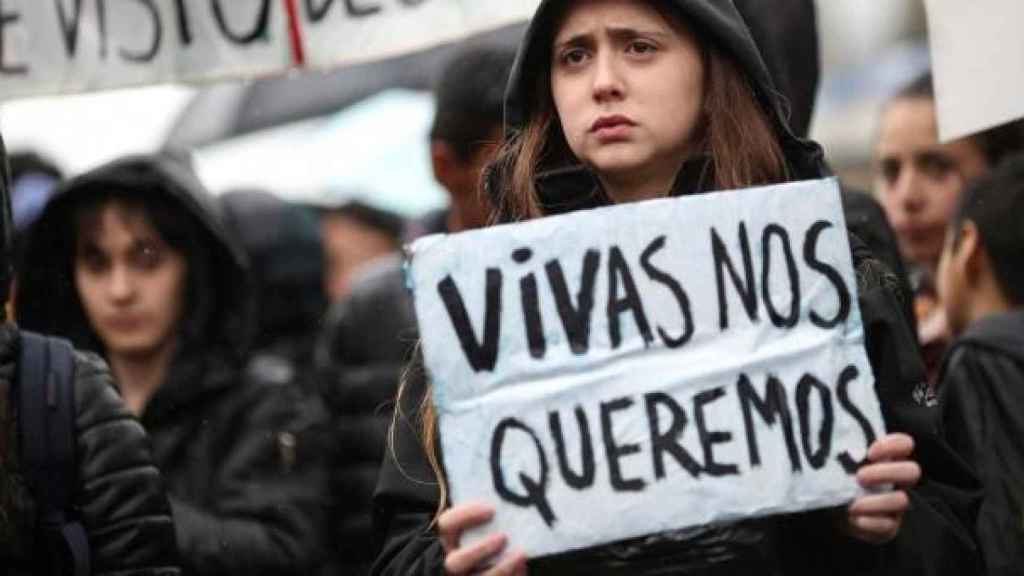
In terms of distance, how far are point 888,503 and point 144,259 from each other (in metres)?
3.13

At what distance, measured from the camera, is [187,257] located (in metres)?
7.20

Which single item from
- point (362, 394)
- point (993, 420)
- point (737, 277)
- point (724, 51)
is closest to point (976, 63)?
point (993, 420)

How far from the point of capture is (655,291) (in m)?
4.46

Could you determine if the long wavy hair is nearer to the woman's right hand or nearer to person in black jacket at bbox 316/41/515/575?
the woman's right hand

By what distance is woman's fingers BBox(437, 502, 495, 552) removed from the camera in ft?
14.1

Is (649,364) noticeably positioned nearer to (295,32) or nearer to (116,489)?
(116,489)

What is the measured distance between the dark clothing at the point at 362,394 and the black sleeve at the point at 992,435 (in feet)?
8.44

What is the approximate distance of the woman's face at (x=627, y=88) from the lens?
466 cm

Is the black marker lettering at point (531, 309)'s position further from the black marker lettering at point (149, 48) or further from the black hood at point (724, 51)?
the black marker lettering at point (149, 48)

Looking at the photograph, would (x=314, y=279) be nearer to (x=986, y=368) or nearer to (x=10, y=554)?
(x=986, y=368)

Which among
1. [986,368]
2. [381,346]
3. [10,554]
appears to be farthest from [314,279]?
[10,554]

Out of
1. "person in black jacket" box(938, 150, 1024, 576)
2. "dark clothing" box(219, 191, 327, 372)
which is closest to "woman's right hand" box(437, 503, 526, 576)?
"person in black jacket" box(938, 150, 1024, 576)

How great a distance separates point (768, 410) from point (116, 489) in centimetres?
135

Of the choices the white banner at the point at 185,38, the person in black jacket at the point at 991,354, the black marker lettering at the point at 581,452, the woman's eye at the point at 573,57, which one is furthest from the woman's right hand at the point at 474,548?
the white banner at the point at 185,38
